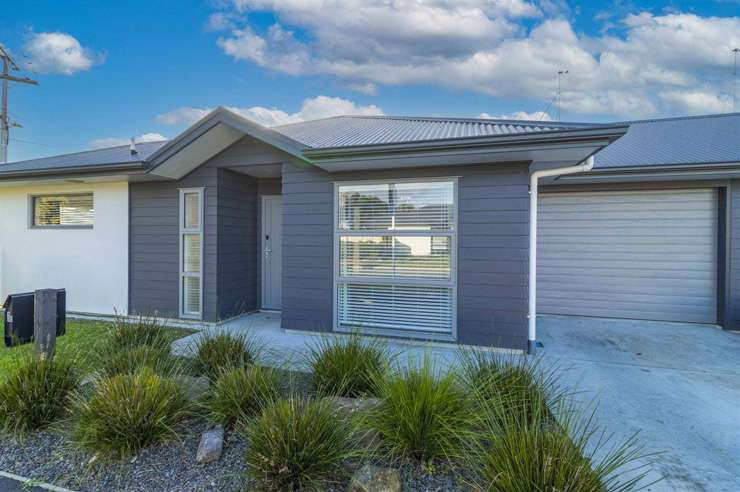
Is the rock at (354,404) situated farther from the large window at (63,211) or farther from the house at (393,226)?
the large window at (63,211)

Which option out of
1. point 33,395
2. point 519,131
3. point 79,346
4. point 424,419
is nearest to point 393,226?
point 519,131

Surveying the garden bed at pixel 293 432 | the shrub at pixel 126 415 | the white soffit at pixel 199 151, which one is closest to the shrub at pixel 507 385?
the garden bed at pixel 293 432

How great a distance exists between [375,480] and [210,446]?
1130 mm

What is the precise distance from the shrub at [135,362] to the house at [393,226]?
240 centimetres

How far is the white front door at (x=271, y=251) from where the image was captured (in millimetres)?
7160

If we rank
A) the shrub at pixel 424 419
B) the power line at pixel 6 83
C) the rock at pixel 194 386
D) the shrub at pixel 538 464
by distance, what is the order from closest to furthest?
the shrub at pixel 538 464 → the shrub at pixel 424 419 → the rock at pixel 194 386 → the power line at pixel 6 83

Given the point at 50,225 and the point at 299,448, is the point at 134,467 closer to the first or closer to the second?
the point at 299,448

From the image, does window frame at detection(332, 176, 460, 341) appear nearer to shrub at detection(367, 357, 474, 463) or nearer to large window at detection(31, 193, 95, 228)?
shrub at detection(367, 357, 474, 463)

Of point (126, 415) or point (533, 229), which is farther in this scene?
point (533, 229)

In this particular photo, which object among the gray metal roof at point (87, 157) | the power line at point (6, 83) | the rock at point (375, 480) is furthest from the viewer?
the power line at point (6, 83)

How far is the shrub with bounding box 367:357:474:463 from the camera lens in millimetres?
2227

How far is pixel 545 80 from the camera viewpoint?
9.84 meters

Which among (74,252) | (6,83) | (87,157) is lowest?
(74,252)

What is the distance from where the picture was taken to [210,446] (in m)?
2.38
